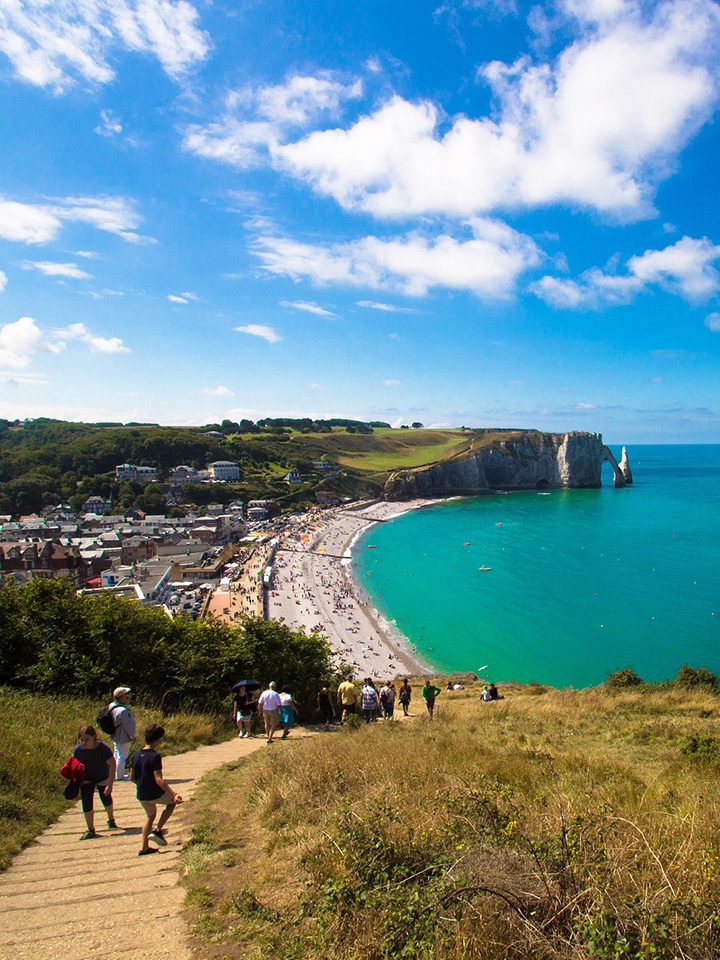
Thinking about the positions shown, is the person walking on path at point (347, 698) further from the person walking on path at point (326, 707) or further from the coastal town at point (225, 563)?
the coastal town at point (225, 563)

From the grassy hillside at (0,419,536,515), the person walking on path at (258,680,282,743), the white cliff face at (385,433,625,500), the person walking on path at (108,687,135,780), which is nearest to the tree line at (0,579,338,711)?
the person walking on path at (258,680,282,743)

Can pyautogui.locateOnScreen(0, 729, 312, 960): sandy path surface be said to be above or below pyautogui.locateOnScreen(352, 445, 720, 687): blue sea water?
above

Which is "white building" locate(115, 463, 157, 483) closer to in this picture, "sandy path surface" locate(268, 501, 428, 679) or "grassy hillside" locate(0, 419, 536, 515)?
"grassy hillside" locate(0, 419, 536, 515)

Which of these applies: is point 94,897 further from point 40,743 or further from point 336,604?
point 336,604

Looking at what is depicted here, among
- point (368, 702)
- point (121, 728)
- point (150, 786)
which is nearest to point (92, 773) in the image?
point (150, 786)

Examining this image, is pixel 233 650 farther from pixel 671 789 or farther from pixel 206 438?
pixel 206 438

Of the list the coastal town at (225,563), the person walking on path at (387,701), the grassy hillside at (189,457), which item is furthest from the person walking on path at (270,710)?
the grassy hillside at (189,457)

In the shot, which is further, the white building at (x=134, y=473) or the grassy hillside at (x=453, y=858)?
the white building at (x=134, y=473)

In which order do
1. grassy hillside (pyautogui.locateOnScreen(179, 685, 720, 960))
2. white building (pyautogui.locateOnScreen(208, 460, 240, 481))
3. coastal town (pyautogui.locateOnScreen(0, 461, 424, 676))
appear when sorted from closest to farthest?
grassy hillside (pyautogui.locateOnScreen(179, 685, 720, 960)), coastal town (pyautogui.locateOnScreen(0, 461, 424, 676)), white building (pyautogui.locateOnScreen(208, 460, 240, 481))
